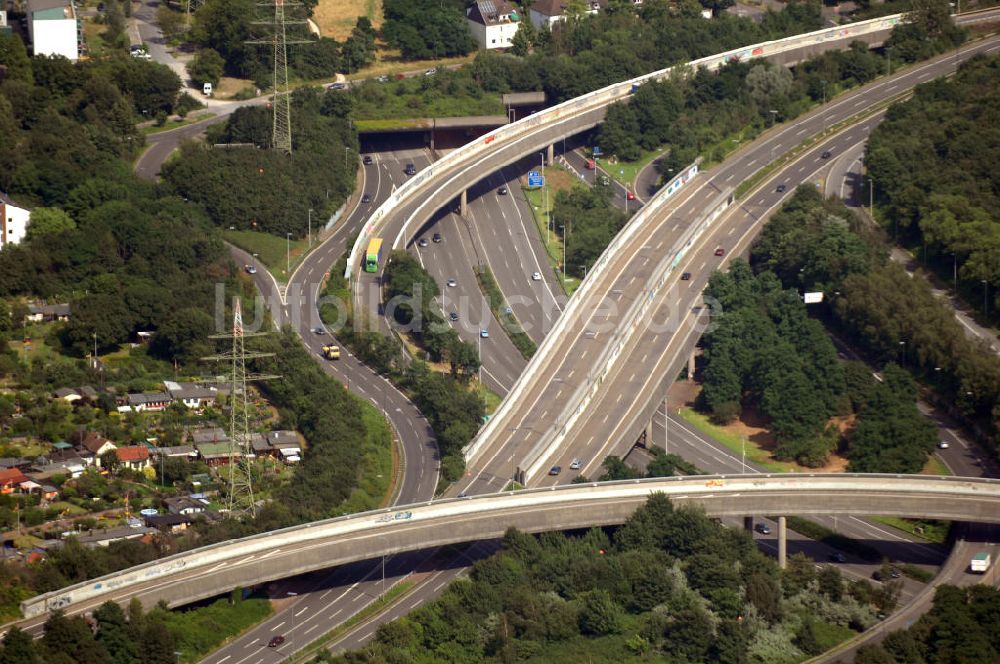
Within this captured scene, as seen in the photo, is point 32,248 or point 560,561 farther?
point 32,248

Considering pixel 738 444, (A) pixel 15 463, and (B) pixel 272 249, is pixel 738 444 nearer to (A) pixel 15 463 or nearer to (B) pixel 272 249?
(B) pixel 272 249

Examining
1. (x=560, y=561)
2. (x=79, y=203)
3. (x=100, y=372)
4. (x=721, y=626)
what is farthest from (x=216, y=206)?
(x=721, y=626)

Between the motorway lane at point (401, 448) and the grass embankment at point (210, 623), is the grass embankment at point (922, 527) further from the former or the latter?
the grass embankment at point (210, 623)

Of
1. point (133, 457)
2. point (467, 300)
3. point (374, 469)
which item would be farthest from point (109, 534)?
point (467, 300)

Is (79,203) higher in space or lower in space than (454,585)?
higher

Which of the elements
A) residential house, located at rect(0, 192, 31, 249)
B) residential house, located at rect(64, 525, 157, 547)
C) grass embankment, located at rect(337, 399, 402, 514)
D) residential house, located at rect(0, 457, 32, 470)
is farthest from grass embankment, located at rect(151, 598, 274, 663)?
residential house, located at rect(0, 192, 31, 249)

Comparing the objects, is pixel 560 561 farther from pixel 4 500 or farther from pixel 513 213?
pixel 513 213
